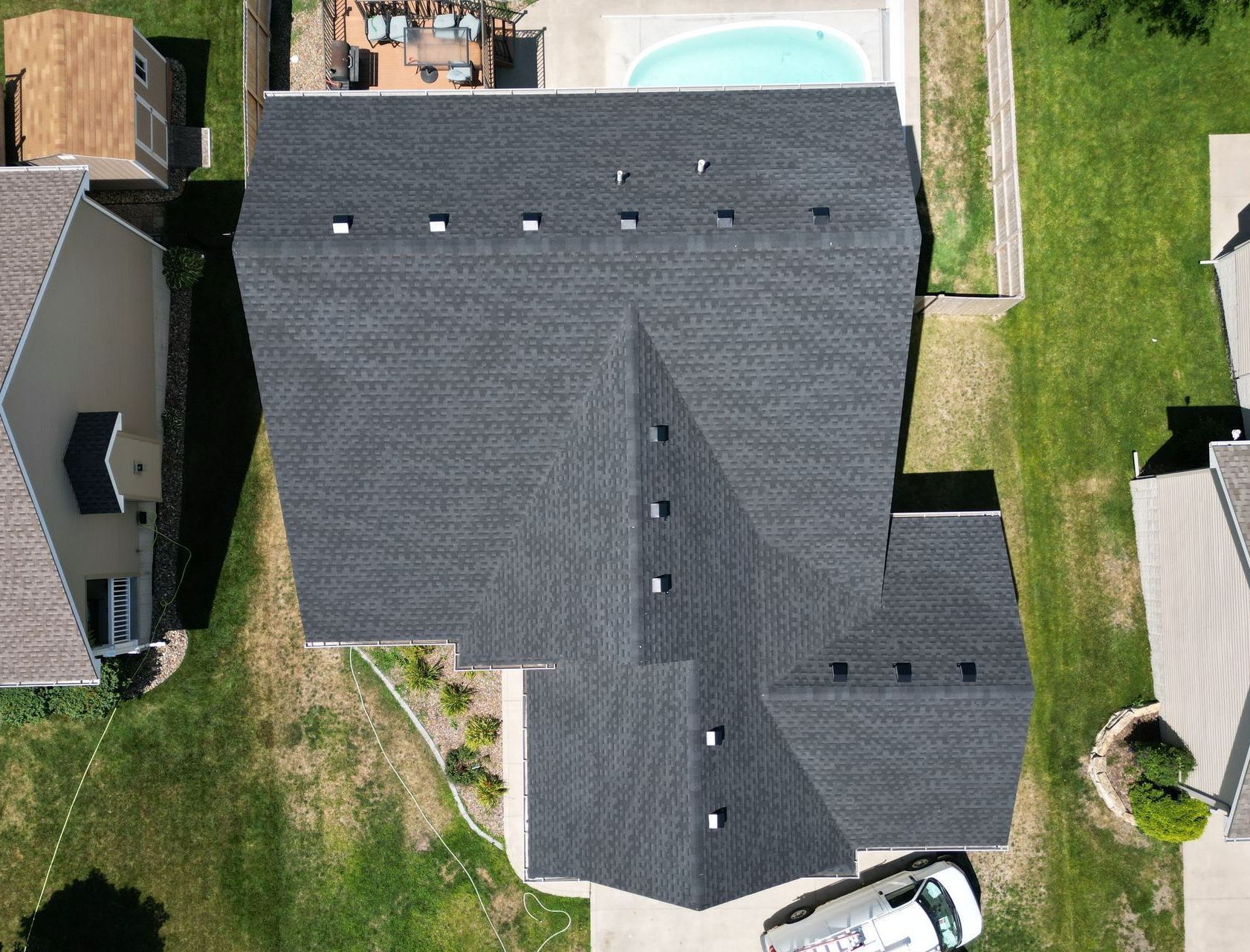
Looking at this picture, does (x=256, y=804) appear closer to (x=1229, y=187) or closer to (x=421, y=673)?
(x=421, y=673)

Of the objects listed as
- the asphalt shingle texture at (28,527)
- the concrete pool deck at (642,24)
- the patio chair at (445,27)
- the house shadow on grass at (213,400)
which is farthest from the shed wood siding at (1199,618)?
the asphalt shingle texture at (28,527)

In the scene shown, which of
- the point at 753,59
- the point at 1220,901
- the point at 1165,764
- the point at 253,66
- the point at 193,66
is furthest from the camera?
the point at 753,59

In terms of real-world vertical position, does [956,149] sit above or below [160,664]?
above

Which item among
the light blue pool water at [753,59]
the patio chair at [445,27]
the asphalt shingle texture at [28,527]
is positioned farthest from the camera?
the light blue pool water at [753,59]

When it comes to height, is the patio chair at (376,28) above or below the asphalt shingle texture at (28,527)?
above

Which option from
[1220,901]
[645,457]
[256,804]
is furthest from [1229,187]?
[256,804]

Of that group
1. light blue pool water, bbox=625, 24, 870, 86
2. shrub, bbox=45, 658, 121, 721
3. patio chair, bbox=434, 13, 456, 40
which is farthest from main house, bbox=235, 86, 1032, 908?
shrub, bbox=45, 658, 121, 721

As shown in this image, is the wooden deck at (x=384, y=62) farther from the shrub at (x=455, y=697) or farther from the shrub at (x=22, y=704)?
the shrub at (x=22, y=704)

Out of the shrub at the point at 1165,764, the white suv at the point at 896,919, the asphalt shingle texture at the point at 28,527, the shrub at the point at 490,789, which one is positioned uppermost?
the asphalt shingle texture at the point at 28,527
